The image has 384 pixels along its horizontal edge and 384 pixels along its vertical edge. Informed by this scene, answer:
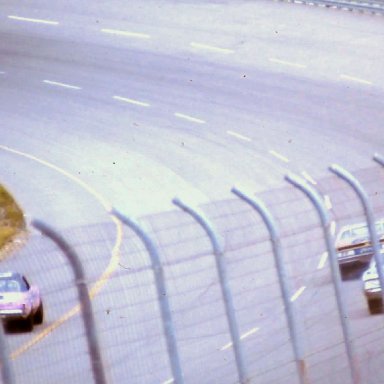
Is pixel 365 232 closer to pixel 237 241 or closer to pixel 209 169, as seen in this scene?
pixel 237 241

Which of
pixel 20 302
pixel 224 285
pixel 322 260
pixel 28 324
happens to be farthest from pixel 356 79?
pixel 28 324

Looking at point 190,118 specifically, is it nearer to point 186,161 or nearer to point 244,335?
point 186,161

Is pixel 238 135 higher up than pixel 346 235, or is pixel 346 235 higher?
pixel 238 135

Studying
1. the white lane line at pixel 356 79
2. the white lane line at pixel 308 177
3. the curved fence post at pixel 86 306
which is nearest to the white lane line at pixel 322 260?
the curved fence post at pixel 86 306

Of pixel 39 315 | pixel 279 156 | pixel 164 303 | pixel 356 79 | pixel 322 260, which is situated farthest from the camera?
pixel 356 79

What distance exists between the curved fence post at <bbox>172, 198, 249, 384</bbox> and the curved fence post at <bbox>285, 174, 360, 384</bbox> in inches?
45.2

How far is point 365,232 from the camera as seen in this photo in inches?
411

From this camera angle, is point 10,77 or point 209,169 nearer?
point 209,169

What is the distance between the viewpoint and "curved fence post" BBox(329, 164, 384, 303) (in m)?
9.91

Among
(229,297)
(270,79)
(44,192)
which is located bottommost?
(229,297)

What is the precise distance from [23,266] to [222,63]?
3190 centimetres

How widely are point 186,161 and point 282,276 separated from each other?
20311mm

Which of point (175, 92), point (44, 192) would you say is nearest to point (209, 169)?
point (44, 192)

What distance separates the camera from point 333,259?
31.8 ft
